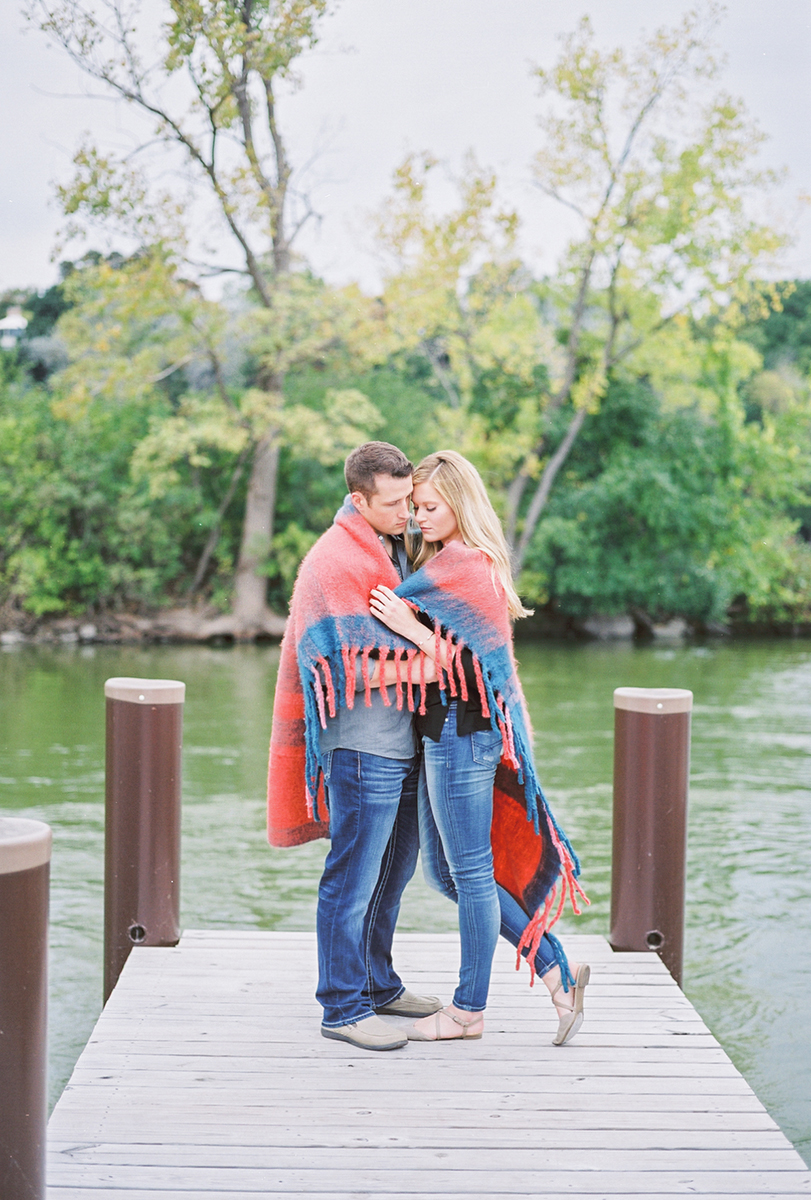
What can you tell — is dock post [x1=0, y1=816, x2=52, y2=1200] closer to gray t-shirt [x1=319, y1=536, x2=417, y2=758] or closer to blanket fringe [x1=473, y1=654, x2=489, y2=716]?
gray t-shirt [x1=319, y1=536, x2=417, y2=758]

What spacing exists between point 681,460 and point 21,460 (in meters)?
12.2

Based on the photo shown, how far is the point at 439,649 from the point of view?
2996mm

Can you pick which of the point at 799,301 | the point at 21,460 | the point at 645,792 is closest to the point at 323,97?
the point at 21,460

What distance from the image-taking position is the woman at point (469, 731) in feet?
9.91

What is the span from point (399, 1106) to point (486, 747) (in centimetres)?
85

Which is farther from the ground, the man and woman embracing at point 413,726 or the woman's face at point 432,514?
the woman's face at point 432,514

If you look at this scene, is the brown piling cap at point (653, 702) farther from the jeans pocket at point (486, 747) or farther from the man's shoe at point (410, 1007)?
the man's shoe at point (410, 1007)

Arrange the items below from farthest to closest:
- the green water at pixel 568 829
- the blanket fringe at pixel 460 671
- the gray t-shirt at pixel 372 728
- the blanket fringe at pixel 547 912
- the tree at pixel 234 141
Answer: the tree at pixel 234 141
the green water at pixel 568 829
the blanket fringe at pixel 547 912
the gray t-shirt at pixel 372 728
the blanket fringe at pixel 460 671

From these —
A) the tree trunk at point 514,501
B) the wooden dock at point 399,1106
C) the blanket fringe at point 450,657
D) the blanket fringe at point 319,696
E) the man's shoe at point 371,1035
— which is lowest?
the wooden dock at point 399,1106

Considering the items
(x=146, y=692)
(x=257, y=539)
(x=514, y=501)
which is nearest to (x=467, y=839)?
(x=146, y=692)

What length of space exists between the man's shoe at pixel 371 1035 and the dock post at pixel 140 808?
0.87m

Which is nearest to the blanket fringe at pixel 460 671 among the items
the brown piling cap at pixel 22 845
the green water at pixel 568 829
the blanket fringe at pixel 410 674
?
the blanket fringe at pixel 410 674

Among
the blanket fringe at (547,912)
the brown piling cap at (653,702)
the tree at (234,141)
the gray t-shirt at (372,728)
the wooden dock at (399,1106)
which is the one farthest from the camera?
the tree at (234,141)

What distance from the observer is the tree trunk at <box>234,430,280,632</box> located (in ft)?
70.2
